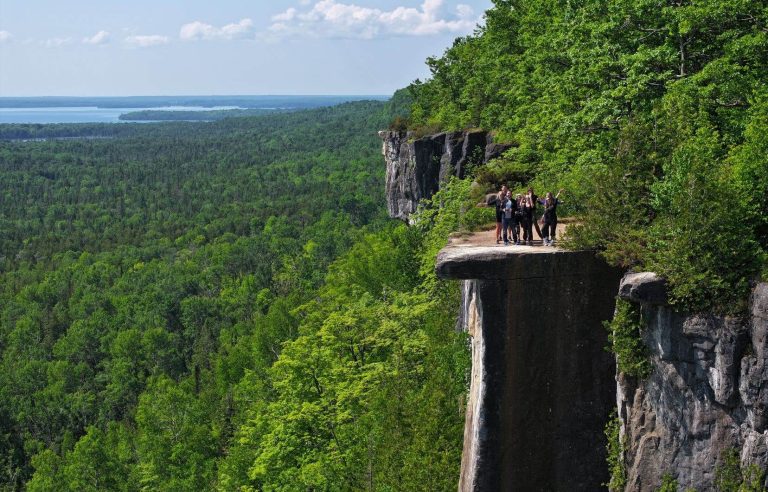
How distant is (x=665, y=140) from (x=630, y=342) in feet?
15.4

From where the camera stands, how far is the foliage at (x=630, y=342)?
16828 mm

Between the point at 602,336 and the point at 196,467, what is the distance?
1471 inches

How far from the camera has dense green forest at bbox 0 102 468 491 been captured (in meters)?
29.3

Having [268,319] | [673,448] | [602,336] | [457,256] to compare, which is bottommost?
[268,319]

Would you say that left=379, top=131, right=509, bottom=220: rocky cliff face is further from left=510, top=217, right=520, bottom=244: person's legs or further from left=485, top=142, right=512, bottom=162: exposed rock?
left=510, top=217, right=520, bottom=244: person's legs

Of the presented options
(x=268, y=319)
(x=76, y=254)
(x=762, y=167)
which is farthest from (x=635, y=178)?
(x=76, y=254)

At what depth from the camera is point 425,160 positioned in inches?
1896

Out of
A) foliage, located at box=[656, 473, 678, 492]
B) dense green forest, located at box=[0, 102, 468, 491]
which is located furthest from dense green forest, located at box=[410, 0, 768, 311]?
dense green forest, located at box=[0, 102, 468, 491]

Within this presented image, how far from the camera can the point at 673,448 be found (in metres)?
16.2

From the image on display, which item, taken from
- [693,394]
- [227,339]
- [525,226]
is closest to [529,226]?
[525,226]

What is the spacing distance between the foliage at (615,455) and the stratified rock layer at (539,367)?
500mm

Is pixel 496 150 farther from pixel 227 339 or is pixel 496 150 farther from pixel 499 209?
pixel 227 339

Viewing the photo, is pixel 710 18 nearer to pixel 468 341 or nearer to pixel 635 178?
pixel 635 178

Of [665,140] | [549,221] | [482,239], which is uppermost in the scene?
[665,140]
